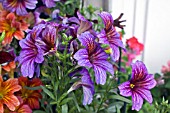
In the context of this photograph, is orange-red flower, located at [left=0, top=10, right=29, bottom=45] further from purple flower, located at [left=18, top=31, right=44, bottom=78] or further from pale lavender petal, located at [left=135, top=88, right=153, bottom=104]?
pale lavender petal, located at [left=135, top=88, right=153, bottom=104]

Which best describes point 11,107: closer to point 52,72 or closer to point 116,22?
point 52,72

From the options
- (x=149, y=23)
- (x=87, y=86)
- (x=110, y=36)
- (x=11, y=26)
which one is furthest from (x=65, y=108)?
(x=149, y=23)

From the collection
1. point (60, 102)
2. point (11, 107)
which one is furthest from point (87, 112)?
point (11, 107)

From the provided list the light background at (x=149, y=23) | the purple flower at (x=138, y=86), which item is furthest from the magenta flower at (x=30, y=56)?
the light background at (x=149, y=23)

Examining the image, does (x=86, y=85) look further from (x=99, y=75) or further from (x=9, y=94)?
(x=9, y=94)

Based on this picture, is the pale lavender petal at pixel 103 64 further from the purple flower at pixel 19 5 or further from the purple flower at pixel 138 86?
the purple flower at pixel 19 5

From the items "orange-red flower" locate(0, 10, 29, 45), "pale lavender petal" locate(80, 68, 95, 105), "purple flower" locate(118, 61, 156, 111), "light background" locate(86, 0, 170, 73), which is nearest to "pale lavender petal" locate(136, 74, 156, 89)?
"purple flower" locate(118, 61, 156, 111)
